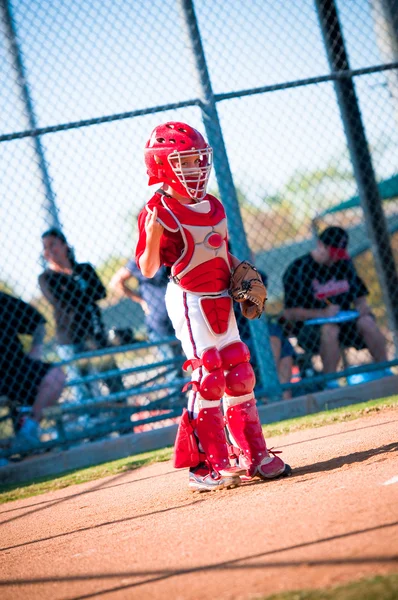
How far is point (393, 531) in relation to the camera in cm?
234

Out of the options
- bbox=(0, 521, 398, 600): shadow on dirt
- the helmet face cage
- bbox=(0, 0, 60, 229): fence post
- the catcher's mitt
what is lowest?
bbox=(0, 521, 398, 600): shadow on dirt

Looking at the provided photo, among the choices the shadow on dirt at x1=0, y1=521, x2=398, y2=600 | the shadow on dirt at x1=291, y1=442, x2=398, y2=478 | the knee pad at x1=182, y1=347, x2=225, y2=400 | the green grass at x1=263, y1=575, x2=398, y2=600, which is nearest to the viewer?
the green grass at x1=263, y1=575, x2=398, y2=600

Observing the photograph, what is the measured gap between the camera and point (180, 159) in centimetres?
383

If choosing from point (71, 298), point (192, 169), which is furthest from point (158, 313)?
point (192, 169)

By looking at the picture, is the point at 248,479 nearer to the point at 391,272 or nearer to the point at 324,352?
the point at 324,352

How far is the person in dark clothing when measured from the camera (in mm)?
6703

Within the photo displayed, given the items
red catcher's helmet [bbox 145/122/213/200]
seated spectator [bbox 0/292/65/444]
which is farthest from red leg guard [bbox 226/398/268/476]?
seated spectator [bbox 0/292/65/444]

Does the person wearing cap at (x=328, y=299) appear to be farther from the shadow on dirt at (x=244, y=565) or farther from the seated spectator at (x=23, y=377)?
the shadow on dirt at (x=244, y=565)

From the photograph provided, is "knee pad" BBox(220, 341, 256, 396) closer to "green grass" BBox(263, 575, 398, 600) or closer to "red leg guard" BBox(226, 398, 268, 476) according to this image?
"red leg guard" BBox(226, 398, 268, 476)

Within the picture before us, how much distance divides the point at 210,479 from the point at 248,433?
0.90ft

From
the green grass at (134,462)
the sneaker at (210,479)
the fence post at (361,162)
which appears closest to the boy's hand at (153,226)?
the sneaker at (210,479)

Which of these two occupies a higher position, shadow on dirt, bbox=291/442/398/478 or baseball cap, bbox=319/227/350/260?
baseball cap, bbox=319/227/350/260

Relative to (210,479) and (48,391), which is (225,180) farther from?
(210,479)

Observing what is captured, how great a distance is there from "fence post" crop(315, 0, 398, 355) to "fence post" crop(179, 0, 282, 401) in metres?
1.24
